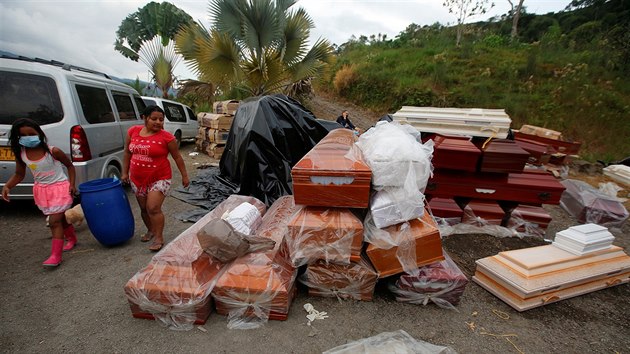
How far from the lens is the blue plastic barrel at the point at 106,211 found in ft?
9.04

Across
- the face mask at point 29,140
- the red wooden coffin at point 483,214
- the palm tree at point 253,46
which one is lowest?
the red wooden coffin at point 483,214

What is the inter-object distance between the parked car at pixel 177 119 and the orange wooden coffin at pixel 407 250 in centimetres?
742

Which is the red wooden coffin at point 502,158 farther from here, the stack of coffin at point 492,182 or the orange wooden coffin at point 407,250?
the orange wooden coffin at point 407,250

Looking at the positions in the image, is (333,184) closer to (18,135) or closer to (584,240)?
(584,240)

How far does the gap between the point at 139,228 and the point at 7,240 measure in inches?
50.1

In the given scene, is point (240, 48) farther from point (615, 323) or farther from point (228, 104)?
point (615, 323)

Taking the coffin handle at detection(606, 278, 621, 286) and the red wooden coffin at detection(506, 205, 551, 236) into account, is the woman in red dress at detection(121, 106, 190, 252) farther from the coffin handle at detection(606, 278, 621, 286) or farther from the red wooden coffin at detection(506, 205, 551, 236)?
the coffin handle at detection(606, 278, 621, 286)

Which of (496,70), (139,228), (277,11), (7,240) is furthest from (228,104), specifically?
(496,70)

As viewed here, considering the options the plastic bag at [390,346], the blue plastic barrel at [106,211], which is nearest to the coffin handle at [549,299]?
the plastic bag at [390,346]

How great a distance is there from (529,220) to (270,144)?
148 inches

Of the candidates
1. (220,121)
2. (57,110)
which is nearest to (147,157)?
(57,110)

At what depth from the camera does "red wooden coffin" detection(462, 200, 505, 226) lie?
3652 millimetres

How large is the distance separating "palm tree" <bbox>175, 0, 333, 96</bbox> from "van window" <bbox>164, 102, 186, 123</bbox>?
1.82 m

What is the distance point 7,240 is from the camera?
3.05 meters
